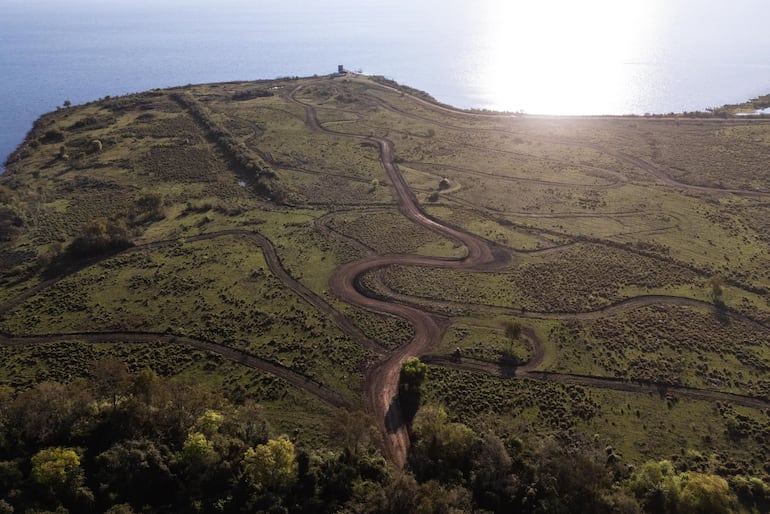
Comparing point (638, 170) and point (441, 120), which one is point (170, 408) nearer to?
point (638, 170)

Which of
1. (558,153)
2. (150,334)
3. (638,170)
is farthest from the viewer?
(558,153)

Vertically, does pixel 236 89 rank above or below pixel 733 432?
above

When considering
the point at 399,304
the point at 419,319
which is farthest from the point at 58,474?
the point at 399,304

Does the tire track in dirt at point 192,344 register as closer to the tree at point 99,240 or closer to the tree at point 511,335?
the tree at point 99,240

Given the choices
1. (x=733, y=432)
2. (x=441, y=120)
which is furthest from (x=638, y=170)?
(x=733, y=432)

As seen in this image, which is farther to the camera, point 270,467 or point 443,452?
point 443,452

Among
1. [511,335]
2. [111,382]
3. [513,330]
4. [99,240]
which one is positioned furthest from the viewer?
[99,240]

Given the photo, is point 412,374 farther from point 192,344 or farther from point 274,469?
point 192,344

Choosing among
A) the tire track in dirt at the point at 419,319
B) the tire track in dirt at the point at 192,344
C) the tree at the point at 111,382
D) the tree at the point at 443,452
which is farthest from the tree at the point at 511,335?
the tree at the point at 111,382

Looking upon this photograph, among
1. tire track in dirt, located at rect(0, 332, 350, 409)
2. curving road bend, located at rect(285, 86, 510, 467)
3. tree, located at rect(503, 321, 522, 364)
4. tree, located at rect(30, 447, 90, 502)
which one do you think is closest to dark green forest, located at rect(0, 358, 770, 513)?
tree, located at rect(30, 447, 90, 502)
